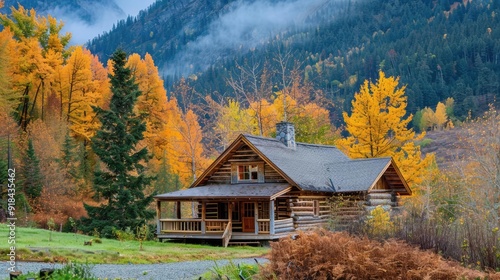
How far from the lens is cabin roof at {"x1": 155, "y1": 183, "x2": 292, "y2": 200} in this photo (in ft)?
88.8

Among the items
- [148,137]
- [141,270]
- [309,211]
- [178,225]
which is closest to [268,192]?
[309,211]

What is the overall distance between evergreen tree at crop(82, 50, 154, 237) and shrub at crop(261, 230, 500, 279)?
2268cm

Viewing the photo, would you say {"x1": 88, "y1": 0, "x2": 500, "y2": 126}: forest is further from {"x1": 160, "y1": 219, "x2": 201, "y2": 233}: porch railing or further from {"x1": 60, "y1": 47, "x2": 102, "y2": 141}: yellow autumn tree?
{"x1": 160, "y1": 219, "x2": 201, "y2": 233}: porch railing

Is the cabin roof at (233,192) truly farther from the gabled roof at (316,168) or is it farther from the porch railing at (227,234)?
the porch railing at (227,234)

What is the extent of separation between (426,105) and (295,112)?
83.3m

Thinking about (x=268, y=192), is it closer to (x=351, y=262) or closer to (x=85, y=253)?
(x=85, y=253)

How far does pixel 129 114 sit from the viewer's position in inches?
1303

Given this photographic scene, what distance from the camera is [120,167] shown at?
32.0 meters

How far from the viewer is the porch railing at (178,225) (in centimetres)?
2950

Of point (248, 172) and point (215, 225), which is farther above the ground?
point (248, 172)

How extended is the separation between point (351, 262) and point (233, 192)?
19209 mm

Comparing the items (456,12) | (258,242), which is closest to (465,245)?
(258,242)

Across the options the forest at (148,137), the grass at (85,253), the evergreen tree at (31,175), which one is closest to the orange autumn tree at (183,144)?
the forest at (148,137)

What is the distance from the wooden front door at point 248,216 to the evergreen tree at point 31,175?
15.4 meters
